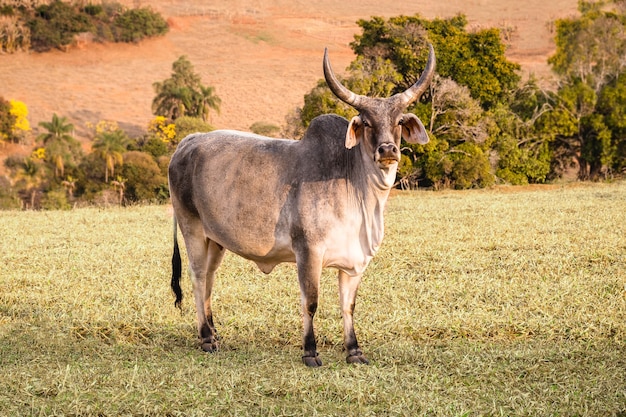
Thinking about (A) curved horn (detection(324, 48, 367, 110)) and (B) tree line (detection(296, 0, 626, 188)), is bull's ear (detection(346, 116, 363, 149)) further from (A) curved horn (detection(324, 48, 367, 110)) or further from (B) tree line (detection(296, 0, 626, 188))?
(B) tree line (detection(296, 0, 626, 188))

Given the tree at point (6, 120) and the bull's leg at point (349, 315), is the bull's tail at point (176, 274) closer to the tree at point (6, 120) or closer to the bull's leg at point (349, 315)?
the bull's leg at point (349, 315)

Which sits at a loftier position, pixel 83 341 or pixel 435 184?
pixel 83 341

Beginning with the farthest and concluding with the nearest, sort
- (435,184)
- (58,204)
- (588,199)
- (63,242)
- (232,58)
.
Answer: (232,58) → (58,204) → (435,184) → (588,199) → (63,242)

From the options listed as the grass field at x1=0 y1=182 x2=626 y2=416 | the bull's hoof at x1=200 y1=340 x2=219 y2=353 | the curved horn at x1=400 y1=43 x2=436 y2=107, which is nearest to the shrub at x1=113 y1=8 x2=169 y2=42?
the grass field at x1=0 y1=182 x2=626 y2=416

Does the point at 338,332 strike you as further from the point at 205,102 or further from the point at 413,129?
the point at 205,102

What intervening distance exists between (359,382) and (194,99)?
46.4 metres

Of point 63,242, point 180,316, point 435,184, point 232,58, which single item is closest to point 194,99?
point 435,184

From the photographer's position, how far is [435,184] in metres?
26.6

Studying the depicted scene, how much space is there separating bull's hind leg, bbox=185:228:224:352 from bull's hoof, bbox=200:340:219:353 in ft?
0.21

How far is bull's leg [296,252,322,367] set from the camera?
5.48m

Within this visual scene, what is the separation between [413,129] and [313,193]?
2.72 feet

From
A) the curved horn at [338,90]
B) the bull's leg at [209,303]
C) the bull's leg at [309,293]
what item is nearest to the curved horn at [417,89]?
the curved horn at [338,90]

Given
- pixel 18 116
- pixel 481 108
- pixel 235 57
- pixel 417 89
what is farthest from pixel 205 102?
pixel 417 89

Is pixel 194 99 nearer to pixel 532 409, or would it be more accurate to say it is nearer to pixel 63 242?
pixel 63 242
